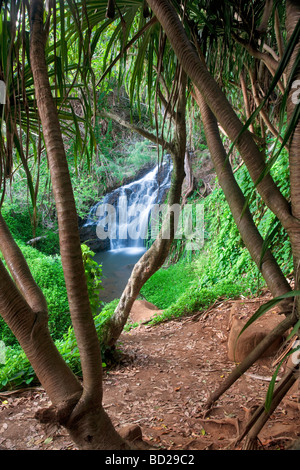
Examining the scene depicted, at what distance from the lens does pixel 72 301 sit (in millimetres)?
969

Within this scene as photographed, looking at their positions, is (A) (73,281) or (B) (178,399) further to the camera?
(B) (178,399)

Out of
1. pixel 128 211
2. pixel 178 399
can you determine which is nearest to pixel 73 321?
pixel 178 399

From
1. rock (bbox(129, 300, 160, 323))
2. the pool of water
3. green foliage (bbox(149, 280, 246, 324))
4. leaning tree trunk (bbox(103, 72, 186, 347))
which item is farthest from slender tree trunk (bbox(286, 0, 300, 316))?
the pool of water

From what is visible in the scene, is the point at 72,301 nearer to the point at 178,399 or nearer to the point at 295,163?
the point at 295,163

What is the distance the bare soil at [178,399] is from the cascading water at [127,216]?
248 inches

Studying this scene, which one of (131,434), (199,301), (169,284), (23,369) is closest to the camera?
(131,434)

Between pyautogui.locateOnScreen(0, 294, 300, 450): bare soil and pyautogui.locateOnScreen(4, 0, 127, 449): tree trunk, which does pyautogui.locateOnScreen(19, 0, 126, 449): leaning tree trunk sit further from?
pyautogui.locateOnScreen(0, 294, 300, 450): bare soil

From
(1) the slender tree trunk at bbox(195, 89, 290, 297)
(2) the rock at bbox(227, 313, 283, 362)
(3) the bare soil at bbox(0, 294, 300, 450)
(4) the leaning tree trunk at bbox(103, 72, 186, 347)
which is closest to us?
(1) the slender tree trunk at bbox(195, 89, 290, 297)

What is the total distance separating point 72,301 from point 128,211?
30.7 ft

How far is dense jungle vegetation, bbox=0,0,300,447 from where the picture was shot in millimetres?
1096

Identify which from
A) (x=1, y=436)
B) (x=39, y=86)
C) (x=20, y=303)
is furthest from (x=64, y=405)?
(x=1, y=436)

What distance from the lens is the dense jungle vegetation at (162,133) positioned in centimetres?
110

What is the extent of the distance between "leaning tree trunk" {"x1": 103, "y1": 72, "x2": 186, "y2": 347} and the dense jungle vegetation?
0.02m
